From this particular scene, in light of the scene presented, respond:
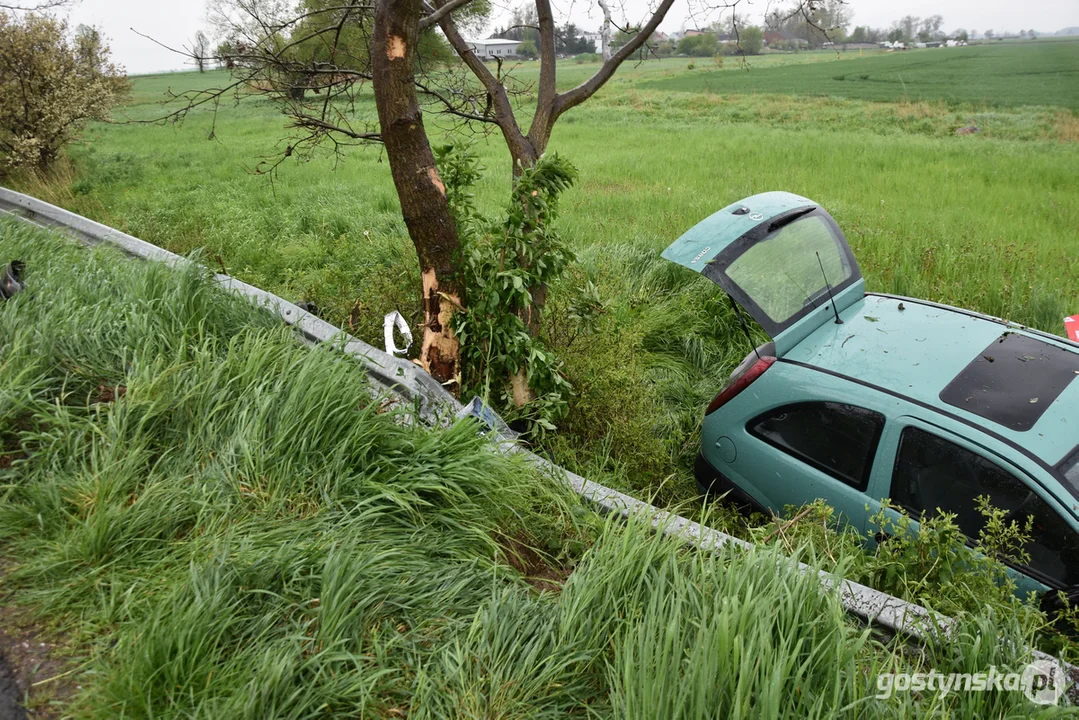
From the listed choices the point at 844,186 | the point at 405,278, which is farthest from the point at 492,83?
the point at 844,186

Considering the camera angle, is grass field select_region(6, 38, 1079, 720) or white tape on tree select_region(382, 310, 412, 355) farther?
white tape on tree select_region(382, 310, 412, 355)

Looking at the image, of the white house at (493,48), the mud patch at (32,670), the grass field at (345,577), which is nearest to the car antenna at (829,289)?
the grass field at (345,577)

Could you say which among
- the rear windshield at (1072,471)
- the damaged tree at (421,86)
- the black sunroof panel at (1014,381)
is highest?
the damaged tree at (421,86)

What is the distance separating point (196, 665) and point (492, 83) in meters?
4.67

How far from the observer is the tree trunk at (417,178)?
13.7 ft

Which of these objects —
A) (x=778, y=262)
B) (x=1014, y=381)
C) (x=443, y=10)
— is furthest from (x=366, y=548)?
(x=443, y=10)

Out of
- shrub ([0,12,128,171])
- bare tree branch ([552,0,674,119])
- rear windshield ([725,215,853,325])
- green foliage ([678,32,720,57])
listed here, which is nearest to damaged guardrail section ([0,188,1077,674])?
rear windshield ([725,215,853,325])

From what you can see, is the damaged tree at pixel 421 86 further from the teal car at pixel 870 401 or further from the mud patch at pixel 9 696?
the mud patch at pixel 9 696

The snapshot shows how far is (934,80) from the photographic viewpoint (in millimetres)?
37219

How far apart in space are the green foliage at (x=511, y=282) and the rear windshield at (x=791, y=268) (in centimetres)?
122

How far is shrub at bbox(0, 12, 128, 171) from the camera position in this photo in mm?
13492

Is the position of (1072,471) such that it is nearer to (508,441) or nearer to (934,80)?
(508,441)

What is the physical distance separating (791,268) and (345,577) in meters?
3.55

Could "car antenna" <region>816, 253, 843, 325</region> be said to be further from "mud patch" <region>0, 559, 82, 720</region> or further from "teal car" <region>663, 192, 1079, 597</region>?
"mud patch" <region>0, 559, 82, 720</region>
